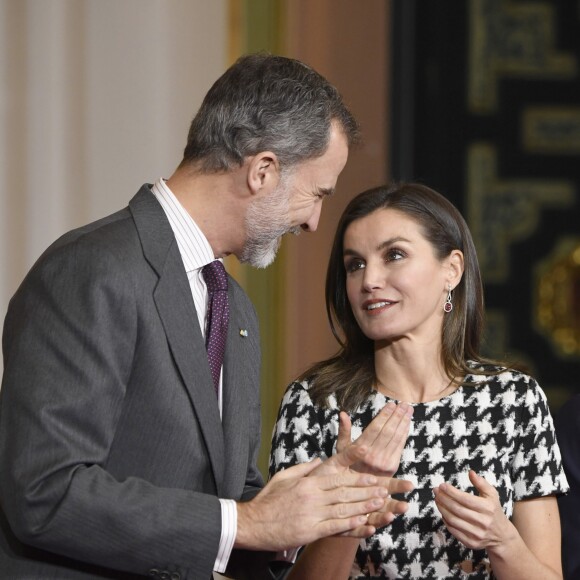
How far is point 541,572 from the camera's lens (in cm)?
202

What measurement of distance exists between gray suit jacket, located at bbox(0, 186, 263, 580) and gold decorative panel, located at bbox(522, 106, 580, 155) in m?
2.78

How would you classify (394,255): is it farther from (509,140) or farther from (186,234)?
(509,140)

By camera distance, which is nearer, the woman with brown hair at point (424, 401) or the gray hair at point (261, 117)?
the gray hair at point (261, 117)

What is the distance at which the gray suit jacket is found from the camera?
149cm

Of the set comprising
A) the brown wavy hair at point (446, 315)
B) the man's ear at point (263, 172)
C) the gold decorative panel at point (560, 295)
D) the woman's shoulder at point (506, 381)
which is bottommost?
the gold decorative panel at point (560, 295)

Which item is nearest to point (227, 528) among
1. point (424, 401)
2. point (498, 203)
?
point (424, 401)

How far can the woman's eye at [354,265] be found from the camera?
87.1 inches

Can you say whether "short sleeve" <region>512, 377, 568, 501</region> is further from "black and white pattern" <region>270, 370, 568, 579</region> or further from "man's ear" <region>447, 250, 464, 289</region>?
"man's ear" <region>447, 250, 464, 289</region>

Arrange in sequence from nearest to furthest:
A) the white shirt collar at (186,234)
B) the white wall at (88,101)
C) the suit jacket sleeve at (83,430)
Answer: the suit jacket sleeve at (83,430), the white shirt collar at (186,234), the white wall at (88,101)

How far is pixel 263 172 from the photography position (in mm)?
1790

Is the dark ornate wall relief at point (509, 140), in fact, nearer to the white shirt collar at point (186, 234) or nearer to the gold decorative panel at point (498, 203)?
the gold decorative panel at point (498, 203)

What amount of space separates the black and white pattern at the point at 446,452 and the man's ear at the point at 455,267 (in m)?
0.20

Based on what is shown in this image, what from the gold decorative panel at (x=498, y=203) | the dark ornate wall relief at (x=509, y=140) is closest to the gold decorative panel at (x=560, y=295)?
the dark ornate wall relief at (x=509, y=140)

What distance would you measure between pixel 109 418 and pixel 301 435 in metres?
0.68
